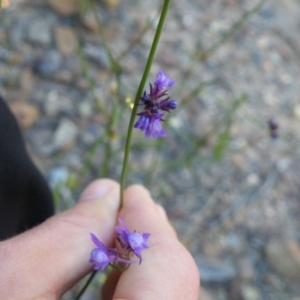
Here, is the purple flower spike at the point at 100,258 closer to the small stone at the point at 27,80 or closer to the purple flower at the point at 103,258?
the purple flower at the point at 103,258

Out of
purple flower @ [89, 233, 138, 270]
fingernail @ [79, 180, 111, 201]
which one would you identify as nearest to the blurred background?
fingernail @ [79, 180, 111, 201]

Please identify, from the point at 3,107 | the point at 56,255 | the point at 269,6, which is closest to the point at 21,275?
the point at 56,255

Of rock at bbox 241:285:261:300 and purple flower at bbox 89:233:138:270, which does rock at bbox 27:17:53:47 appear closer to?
rock at bbox 241:285:261:300

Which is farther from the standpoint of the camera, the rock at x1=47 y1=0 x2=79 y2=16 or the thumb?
the rock at x1=47 y1=0 x2=79 y2=16

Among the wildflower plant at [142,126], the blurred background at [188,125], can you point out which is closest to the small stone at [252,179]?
the blurred background at [188,125]

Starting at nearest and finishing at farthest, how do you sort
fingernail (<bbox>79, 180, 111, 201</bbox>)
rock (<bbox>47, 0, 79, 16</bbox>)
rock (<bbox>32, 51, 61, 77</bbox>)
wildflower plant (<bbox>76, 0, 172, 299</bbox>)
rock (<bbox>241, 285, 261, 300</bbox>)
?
wildflower plant (<bbox>76, 0, 172, 299</bbox>) → fingernail (<bbox>79, 180, 111, 201</bbox>) → rock (<bbox>241, 285, 261, 300</bbox>) → rock (<bbox>32, 51, 61, 77</bbox>) → rock (<bbox>47, 0, 79, 16</bbox>)

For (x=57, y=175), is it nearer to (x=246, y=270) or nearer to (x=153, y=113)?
(x=246, y=270)

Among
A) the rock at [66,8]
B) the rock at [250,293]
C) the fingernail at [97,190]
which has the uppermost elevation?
the rock at [66,8]
